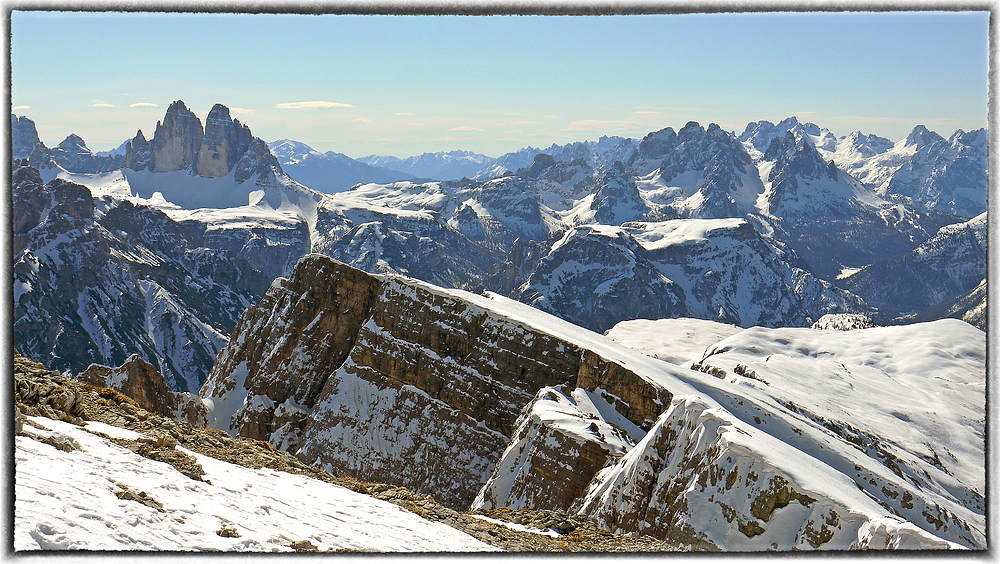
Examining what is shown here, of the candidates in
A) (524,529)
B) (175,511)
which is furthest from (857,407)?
(175,511)

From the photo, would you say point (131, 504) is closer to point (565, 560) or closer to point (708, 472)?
point (565, 560)

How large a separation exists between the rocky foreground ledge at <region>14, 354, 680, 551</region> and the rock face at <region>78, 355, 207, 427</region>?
41.4m

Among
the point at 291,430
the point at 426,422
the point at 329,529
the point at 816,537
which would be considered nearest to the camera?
the point at 329,529

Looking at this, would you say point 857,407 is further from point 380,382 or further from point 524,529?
point 524,529

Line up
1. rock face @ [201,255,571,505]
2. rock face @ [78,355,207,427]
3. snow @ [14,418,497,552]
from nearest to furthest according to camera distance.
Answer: snow @ [14,418,497,552] → rock face @ [201,255,571,505] → rock face @ [78,355,207,427]

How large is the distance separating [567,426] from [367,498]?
67.4 feet

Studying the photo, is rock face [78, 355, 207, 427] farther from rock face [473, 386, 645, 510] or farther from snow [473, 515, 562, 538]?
snow [473, 515, 562, 538]

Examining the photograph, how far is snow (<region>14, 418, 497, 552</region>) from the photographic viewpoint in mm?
8992

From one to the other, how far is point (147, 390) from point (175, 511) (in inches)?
2212

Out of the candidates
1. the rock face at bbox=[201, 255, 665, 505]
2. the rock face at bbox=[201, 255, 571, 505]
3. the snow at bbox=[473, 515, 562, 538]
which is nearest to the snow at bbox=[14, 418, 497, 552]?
the snow at bbox=[473, 515, 562, 538]

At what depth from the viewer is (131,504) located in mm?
9945

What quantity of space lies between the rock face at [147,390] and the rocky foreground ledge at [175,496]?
136ft

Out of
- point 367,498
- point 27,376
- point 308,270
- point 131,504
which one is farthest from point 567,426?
point 308,270

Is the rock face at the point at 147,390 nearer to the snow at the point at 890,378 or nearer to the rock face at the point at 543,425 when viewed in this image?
the rock face at the point at 543,425
